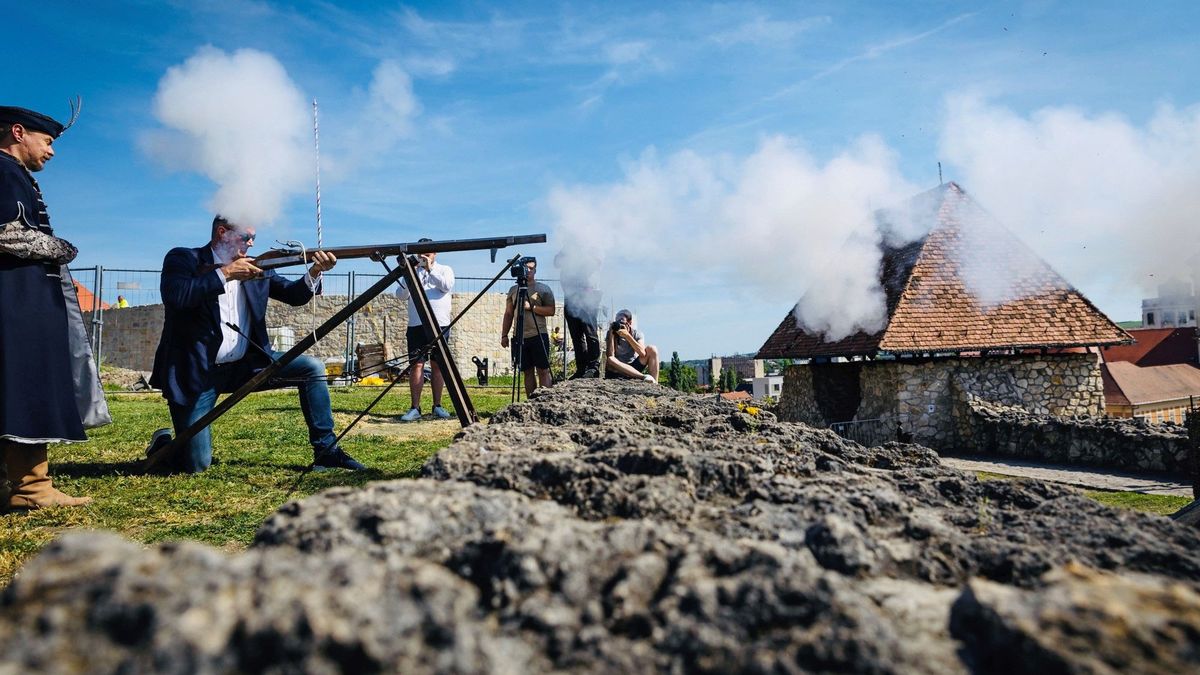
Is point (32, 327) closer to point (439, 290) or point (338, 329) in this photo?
point (439, 290)

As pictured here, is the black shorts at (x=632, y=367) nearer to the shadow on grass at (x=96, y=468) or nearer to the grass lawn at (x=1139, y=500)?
the grass lawn at (x=1139, y=500)

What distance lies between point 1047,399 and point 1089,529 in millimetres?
15499

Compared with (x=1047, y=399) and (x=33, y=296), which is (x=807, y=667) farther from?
(x=1047, y=399)

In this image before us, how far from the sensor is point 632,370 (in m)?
9.10

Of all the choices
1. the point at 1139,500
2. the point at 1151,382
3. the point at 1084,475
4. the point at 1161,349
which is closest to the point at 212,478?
the point at 1139,500

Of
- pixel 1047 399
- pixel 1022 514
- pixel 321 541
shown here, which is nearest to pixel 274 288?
pixel 321 541

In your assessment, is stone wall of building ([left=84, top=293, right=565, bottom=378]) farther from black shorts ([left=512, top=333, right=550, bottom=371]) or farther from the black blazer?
the black blazer

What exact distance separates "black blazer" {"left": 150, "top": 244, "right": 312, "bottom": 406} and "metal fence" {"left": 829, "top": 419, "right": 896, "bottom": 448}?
11.9 metres

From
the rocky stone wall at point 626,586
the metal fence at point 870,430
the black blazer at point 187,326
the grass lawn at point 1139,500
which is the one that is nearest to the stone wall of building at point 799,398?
the metal fence at point 870,430

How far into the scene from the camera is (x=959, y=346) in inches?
576

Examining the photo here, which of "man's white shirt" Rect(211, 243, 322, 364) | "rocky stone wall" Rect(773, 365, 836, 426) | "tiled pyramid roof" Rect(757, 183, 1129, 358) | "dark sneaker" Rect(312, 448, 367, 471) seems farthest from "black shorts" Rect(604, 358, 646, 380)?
"rocky stone wall" Rect(773, 365, 836, 426)

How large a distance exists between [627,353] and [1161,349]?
4364cm

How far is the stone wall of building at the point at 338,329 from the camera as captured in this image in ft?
84.2

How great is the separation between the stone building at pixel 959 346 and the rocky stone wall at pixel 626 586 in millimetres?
13317
